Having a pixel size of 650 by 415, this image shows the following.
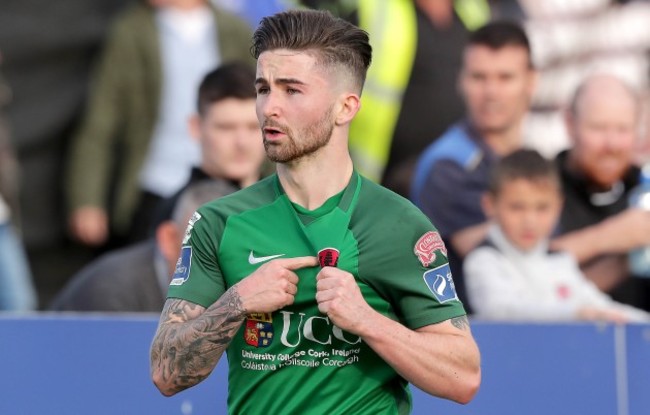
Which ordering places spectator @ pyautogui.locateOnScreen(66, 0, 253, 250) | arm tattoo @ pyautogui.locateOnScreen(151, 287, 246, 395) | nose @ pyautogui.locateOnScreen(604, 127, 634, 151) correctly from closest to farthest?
arm tattoo @ pyautogui.locateOnScreen(151, 287, 246, 395) → nose @ pyautogui.locateOnScreen(604, 127, 634, 151) → spectator @ pyautogui.locateOnScreen(66, 0, 253, 250)

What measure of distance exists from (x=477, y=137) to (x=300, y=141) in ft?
12.5

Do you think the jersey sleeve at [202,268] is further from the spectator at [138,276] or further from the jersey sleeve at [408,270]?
the spectator at [138,276]

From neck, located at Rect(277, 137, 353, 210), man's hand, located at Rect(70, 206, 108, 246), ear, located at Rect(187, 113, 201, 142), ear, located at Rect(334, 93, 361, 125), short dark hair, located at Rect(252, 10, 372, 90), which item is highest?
short dark hair, located at Rect(252, 10, 372, 90)

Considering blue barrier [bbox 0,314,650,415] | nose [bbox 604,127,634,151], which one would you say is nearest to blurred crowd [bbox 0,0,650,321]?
nose [bbox 604,127,634,151]

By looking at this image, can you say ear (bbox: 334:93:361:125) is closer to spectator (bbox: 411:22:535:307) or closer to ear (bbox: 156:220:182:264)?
ear (bbox: 156:220:182:264)

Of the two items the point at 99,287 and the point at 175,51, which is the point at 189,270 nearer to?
the point at 99,287

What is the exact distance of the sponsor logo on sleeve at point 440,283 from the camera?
357 cm

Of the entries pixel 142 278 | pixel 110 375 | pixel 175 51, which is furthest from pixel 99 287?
pixel 175 51

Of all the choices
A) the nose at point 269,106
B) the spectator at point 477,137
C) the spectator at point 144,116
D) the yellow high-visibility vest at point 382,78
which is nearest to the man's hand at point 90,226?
the spectator at point 144,116

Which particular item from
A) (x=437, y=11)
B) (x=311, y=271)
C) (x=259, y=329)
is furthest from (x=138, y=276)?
(x=311, y=271)

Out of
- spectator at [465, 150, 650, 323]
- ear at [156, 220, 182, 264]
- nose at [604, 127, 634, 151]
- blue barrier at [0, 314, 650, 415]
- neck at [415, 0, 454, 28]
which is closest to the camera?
blue barrier at [0, 314, 650, 415]

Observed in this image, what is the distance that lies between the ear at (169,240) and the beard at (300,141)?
9.64ft

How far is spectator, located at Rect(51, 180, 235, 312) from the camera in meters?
6.47

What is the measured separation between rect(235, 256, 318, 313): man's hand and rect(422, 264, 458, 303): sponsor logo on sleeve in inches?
14.0
